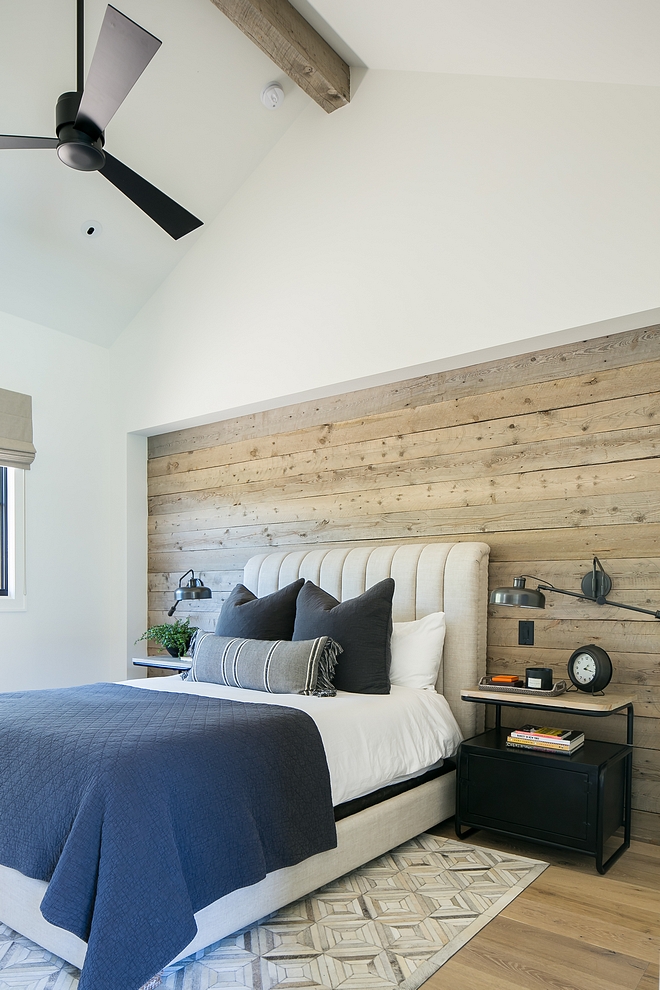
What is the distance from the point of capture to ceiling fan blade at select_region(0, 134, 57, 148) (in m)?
2.81

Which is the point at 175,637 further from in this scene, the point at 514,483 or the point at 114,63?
the point at 114,63

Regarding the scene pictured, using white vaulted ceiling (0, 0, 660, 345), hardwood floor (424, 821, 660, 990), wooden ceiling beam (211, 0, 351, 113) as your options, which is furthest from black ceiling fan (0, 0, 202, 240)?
hardwood floor (424, 821, 660, 990)

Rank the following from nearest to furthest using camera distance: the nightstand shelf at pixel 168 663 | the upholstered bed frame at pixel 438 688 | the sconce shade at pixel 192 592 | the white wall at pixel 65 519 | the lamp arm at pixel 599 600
Answer: the upholstered bed frame at pixel 438 688 → the lamp arm at pixel 599 600 → the nightstand shelf at pixel 168 663 → the sconce shade at pixel 192 592 → the white wall at pixel 65 519

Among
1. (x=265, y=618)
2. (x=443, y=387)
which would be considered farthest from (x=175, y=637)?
(x=443, y=387)

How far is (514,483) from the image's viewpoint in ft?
11.1

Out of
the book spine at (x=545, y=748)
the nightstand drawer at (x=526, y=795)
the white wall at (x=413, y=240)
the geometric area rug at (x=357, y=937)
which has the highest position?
the white wall at (x=413, y=240)

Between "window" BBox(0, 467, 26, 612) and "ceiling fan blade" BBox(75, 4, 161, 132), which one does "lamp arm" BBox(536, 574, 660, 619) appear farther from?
"window" BBox(0, 467, 26, 612)

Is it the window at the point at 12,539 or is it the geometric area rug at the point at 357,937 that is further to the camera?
the window at the point at 12,539

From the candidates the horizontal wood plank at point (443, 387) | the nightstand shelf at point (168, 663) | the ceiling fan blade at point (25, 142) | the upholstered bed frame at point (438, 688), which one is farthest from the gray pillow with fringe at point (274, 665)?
the ceiling fan blade at point (25, 142)

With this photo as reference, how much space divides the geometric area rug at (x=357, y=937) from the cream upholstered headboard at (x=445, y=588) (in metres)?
0.81

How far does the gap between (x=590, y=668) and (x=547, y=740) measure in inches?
13.6

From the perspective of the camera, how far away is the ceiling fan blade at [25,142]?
2.81m

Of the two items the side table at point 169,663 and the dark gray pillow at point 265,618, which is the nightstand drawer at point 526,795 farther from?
the side table at point 169,663

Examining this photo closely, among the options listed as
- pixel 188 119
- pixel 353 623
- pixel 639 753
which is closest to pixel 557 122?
pixel 188 119
